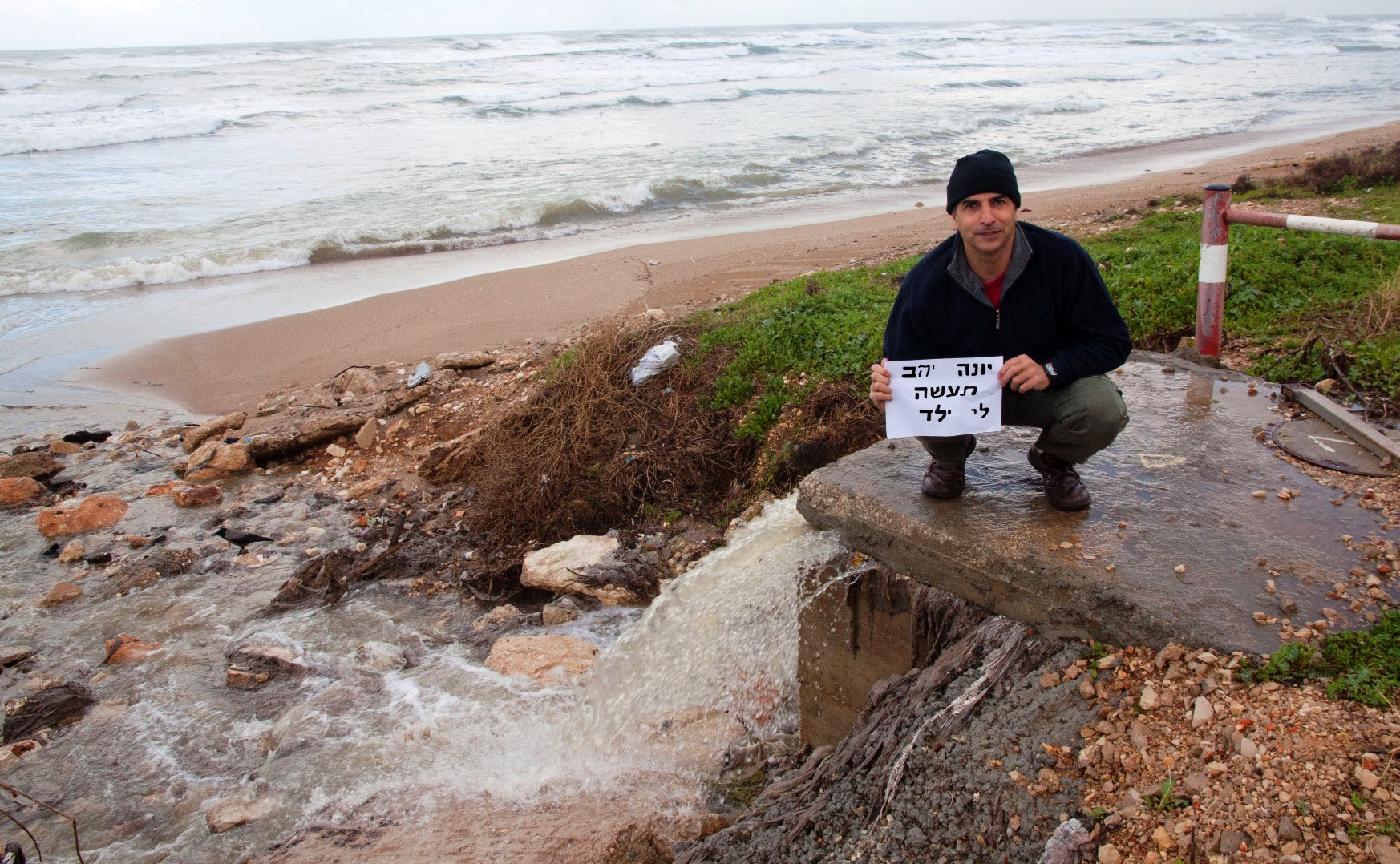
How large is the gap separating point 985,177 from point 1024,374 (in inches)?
27.9

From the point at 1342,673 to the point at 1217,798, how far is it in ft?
2.11

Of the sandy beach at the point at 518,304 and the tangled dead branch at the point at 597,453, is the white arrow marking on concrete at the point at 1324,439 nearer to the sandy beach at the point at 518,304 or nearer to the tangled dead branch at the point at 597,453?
the tangled dead branch at the point at 597,453

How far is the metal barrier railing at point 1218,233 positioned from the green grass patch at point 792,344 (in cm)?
190

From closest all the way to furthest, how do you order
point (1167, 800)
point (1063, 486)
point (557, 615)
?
point (1167, 800) → point (1063, 486) → point (557, 615)

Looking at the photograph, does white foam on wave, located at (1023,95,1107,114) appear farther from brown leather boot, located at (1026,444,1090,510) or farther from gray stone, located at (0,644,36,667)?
gray stone, located at (0,644,36,667)

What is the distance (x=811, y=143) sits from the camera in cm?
2017

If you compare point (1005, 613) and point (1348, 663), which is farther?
point (1005, 613)

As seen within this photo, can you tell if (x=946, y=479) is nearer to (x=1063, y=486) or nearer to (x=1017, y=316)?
(x=1063, y=486)

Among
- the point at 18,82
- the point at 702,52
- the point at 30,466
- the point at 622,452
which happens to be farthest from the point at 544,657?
the point at 702,52

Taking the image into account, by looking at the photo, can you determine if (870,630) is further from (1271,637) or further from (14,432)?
(14,432)


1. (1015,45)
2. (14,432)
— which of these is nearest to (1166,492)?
(14,432)

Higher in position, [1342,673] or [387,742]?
[1342,673]

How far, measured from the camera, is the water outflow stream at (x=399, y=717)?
13.5 feet

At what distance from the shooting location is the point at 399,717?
4.64m
